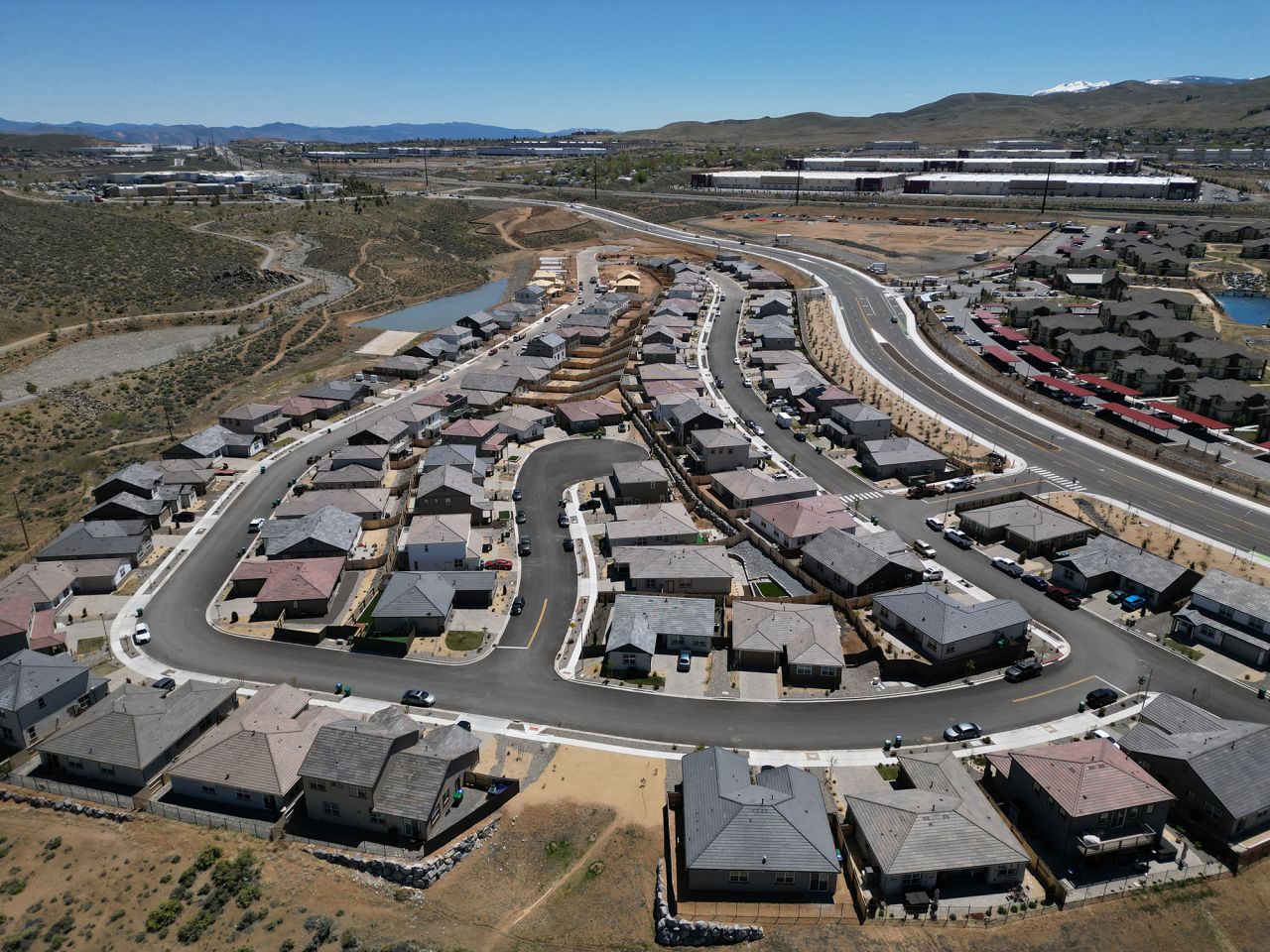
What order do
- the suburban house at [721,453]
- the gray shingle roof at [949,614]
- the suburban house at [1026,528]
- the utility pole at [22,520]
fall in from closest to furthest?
the gray shingle roof at [949,614] → the suburban house at [1026,528] → the utility pole at [22,520] → the suburban house at [721,453]

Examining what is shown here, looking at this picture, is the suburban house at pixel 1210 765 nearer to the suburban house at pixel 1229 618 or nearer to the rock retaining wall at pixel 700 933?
the suburban house at pixel 1229 618

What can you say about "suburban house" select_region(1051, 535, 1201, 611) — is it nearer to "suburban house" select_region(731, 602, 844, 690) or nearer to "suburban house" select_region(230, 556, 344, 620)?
"suburban house" select_region(731, 602, 844, 690)

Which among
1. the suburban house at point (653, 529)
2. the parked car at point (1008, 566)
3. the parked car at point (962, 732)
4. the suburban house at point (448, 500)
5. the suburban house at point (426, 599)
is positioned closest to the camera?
the parked car at point (962, 732)

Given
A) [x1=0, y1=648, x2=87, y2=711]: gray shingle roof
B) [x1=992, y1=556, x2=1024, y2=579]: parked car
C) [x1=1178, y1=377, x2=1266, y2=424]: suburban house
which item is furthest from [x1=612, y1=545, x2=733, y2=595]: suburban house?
[x1=1178, y1=377, x2=1266, y2=424]: suburban house

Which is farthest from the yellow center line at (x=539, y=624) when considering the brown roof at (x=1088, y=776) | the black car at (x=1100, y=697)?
the black car at (x=1100, y=697)

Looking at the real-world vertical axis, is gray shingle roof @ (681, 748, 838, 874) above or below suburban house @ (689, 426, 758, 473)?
below

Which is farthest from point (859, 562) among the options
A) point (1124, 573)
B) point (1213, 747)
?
point (1213, 747)

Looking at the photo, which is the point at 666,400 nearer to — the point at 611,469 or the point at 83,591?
the point at 611,469

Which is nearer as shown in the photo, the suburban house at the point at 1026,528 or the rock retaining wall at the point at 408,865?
the rock retaining wall at the point at 408,865
